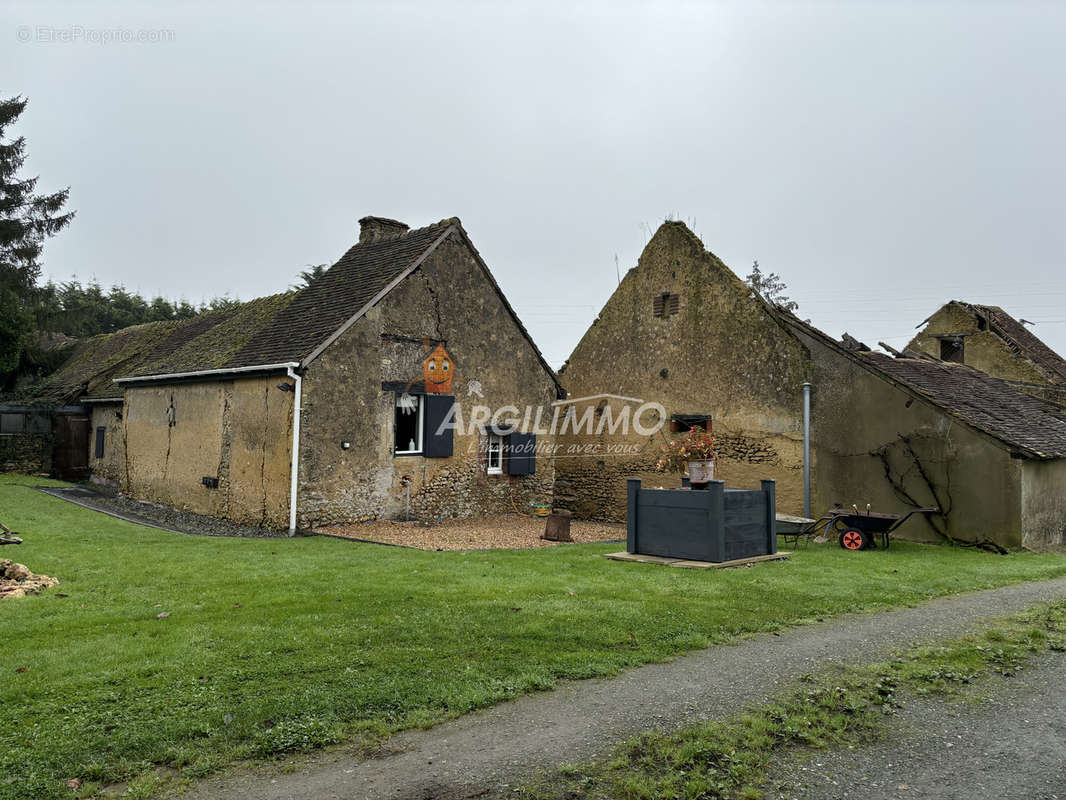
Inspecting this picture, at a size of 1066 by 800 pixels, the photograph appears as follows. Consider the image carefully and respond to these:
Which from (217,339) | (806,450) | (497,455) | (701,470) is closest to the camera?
Answer: (701,470)

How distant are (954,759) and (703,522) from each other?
680 centimetres

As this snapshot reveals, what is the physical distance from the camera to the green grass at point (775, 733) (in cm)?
409

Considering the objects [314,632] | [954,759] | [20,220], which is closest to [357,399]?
[314,632]

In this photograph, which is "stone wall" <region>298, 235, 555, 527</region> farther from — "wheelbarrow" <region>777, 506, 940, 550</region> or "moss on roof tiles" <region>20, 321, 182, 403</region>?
"moss on roof tiles" <region>20, 321, 182, 403</region>

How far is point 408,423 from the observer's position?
17516mm

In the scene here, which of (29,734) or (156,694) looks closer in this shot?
(29,734)

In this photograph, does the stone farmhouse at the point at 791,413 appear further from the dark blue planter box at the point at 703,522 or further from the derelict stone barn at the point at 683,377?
the dark blue planter box at the point at 703,522

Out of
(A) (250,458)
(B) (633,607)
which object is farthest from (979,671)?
(A) (250,458)

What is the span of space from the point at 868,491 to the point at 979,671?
11.3m

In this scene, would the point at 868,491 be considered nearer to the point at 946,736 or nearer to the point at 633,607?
the point at 633,607

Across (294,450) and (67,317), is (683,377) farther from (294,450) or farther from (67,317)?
(67,317)

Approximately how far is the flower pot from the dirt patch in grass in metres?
4.06

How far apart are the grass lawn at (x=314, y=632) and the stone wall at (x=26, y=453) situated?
55.1ft

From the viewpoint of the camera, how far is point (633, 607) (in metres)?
8.11
